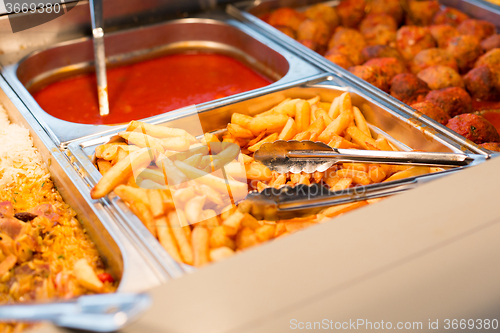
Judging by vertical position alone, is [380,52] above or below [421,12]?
below

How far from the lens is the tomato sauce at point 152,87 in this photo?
211 cm

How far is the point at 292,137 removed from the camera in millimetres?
1618

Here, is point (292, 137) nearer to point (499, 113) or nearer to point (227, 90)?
point (227, 90)

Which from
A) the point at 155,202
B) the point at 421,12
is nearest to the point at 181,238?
the point at 155,202

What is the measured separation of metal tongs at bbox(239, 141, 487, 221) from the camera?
120 cm

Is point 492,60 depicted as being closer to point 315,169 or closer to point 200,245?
point 315,169

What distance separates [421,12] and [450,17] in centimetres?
19

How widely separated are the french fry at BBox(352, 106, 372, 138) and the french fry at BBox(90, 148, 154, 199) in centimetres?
89

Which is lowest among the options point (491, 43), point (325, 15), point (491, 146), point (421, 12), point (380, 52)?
point (491, 146)

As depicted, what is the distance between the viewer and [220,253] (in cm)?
103

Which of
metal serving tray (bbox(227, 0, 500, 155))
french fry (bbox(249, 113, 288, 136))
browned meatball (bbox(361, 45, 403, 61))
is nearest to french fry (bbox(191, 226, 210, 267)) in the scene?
french fry (bbox(249, 113, 288, 136))

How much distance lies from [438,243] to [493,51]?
181 centimetres

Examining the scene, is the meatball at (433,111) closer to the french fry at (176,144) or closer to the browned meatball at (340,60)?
the browned meatball at (340,60)

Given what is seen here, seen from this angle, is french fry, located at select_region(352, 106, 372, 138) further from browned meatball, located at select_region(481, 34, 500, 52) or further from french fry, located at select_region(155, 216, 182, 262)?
browned meatball, located at select_region(481, 34, 500, 52)
